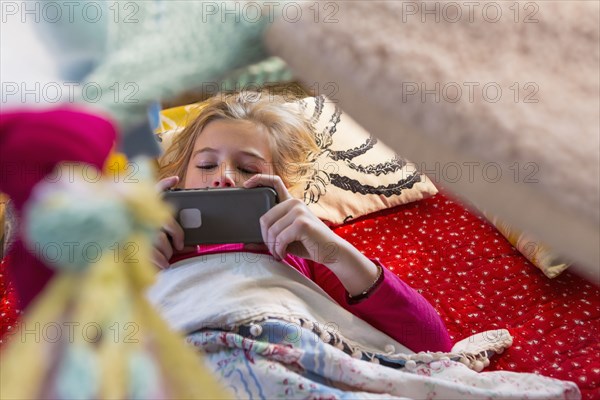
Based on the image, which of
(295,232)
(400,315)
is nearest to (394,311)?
(400,315)

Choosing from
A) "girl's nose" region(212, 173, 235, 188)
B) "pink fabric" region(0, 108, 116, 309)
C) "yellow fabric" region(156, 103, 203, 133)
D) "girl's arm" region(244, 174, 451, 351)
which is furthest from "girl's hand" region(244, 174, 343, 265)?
"yellow fabric" region(156, 103, 203, 133)

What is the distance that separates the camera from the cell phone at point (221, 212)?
829 millimetres

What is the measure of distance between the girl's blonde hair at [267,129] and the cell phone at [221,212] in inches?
6.9

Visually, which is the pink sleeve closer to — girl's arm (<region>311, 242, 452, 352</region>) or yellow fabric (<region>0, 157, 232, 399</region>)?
girl's arm (<region>311, 242, 452, 352</region>)

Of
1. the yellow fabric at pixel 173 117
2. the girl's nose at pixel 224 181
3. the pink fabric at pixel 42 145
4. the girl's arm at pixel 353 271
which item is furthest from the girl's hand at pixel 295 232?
the yellow fabric at pixel 173 117

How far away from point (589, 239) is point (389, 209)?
98 centimetres

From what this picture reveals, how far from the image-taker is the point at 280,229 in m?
0.81

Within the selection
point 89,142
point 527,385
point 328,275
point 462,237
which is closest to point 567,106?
point 89,142

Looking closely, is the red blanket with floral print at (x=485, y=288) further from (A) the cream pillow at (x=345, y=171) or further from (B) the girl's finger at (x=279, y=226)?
(B) the girl's finger at (x=279, y=226)

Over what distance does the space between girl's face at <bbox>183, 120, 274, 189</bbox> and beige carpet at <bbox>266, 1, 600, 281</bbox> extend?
0.50m

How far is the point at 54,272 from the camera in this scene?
386mm

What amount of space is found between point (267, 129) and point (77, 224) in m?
0.72

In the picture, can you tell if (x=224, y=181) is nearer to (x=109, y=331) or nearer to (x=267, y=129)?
(x=267, y=129)

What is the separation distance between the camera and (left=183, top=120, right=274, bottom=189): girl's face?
0.92m
